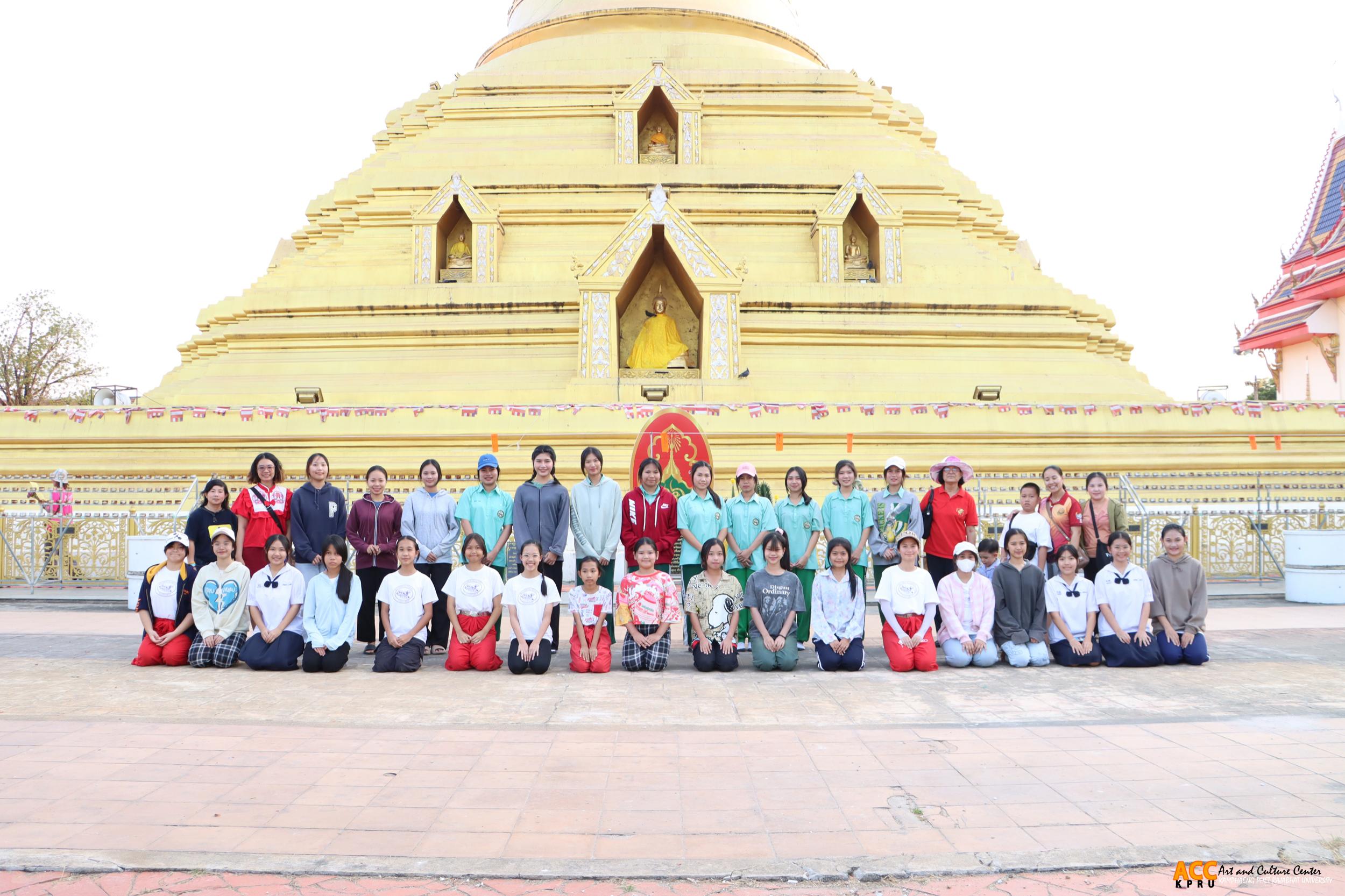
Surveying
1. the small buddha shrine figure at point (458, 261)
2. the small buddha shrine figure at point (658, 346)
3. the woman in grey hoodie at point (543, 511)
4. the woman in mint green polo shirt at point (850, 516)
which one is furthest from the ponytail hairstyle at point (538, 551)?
the small buddha shrine figure at point (458, 261)

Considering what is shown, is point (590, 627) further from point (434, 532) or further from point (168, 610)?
point (168, 610)

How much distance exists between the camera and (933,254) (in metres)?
17.2

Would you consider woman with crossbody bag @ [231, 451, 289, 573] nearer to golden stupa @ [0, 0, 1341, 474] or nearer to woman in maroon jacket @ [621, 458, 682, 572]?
woman in maroon jacket @ [621, 458, 682, 572]

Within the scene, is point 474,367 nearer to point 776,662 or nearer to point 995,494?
point 995,494

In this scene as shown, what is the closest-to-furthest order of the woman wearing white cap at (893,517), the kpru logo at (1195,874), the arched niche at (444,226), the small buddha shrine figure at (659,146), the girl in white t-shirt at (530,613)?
1. the kpru logo at (1195,874)
2. the girl in white t-shirt at (530,613)
3. the woman wearing white cap at (893,517)
4. the arched niche at (444,226)
5. the small buddha shrine figure at (659,146)

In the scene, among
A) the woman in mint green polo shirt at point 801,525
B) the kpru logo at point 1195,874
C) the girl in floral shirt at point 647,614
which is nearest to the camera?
the kpru logo at point 1195,874

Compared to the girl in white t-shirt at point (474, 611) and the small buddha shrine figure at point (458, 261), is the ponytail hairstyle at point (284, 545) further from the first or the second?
the small buddha shrine figure at point (458, 261)

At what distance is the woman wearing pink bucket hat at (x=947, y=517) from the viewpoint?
7.83m

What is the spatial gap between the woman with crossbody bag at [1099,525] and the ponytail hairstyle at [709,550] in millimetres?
3273

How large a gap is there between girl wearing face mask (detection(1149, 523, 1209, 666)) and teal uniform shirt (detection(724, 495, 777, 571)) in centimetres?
306

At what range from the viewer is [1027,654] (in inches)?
275

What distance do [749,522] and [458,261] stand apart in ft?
38.6

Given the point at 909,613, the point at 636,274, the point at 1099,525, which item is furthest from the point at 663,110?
the point at 909,613

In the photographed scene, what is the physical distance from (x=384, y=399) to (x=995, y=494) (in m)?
9.61
